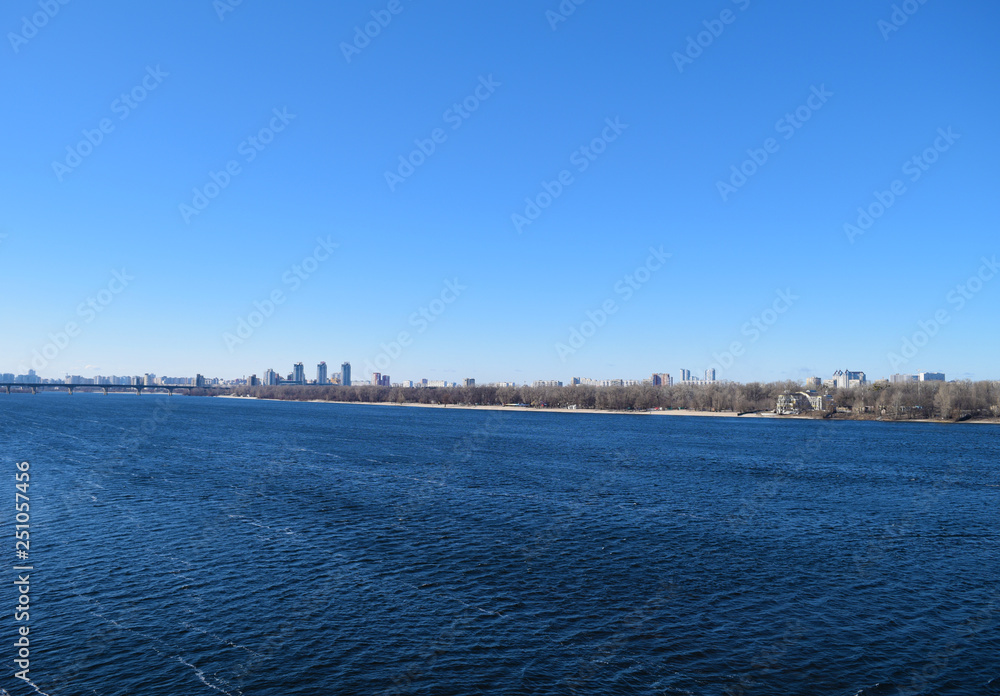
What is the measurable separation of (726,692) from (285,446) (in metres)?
65.8

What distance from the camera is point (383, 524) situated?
32.1 m

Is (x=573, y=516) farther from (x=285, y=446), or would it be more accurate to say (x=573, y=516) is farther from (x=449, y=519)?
(x=285, y=446)

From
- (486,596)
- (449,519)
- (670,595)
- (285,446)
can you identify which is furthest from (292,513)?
(285,446)

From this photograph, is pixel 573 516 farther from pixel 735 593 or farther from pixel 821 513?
pixel 821 513

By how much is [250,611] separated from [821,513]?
3371 centimetres

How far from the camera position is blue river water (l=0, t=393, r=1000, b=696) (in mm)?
16281

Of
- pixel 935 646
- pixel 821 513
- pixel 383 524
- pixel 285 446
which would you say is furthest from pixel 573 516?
pixel 285 446

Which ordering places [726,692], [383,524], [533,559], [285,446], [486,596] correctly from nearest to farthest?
[726,692] < [486,596] < [533,559] < [383,524] < [285,446]

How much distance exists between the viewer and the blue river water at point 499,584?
16.3 meters

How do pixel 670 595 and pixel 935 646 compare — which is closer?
pixel 935 646

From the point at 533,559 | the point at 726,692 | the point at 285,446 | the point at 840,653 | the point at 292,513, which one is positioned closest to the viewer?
the point at 726,692

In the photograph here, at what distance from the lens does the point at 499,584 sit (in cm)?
2297

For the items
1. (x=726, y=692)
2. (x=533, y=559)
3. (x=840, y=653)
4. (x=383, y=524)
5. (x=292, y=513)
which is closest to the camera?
(x=726, y=692)

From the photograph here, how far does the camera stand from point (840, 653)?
17.6 meters
